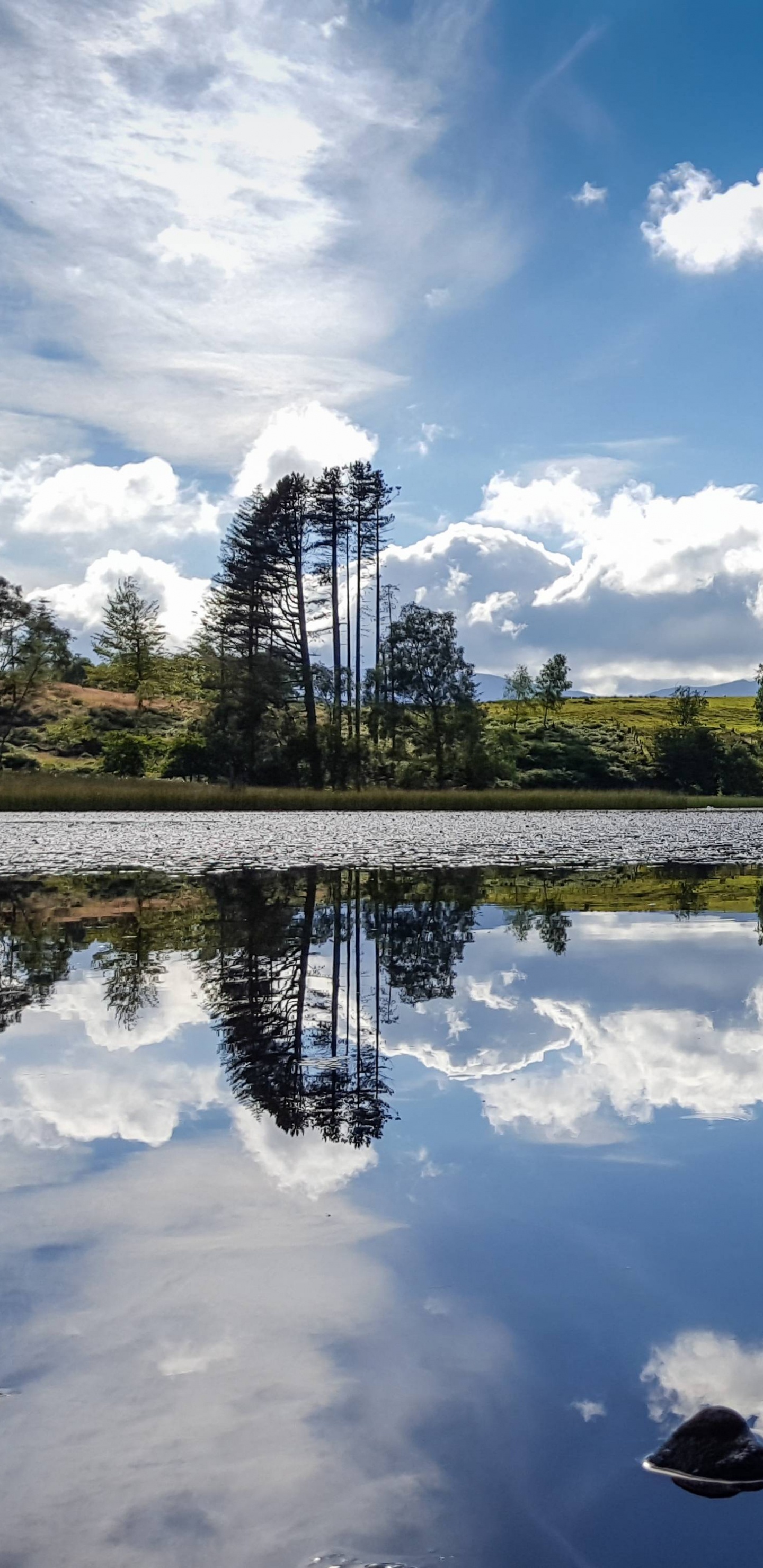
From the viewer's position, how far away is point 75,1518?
1.66 meters

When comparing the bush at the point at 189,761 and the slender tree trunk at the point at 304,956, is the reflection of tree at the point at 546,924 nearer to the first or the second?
the slender tree trunk at the point at 304,956

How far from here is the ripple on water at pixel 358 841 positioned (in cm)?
1501

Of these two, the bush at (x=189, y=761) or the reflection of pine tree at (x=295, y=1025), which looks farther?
the bush at (x=189, y=761)

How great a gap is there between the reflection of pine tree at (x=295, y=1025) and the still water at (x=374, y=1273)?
25mm

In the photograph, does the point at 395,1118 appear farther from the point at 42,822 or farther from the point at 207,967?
the point at 42,822

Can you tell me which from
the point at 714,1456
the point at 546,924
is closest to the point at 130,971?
the point at 546,924

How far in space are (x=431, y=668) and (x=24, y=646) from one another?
2050cm

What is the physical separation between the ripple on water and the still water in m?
9.07

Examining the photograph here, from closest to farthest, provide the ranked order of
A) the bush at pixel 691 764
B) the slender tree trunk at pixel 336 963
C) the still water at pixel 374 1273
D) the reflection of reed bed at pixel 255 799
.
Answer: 1. the still water at pixel 374 1273
2. the slender tree trunk at pixel 336 963
3. the reflection of reed bed at pixel 255 799
4. the bush at pixel 691 764

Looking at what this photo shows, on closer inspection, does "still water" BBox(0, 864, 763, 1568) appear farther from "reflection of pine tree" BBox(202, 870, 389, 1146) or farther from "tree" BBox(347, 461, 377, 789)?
"tree" BBox(347, 461, 377, 789)

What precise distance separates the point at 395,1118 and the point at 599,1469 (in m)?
1.80

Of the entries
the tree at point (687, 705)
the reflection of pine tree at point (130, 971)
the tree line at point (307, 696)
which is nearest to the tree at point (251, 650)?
the tree line at point (307, 696)

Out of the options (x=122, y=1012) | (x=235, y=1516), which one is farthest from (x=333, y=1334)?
(x=122, y=1012)

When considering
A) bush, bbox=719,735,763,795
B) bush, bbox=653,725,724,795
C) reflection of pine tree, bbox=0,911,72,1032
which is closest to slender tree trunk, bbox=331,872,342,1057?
Result: reflection of pine tree, bbox=0,911,72,1032
